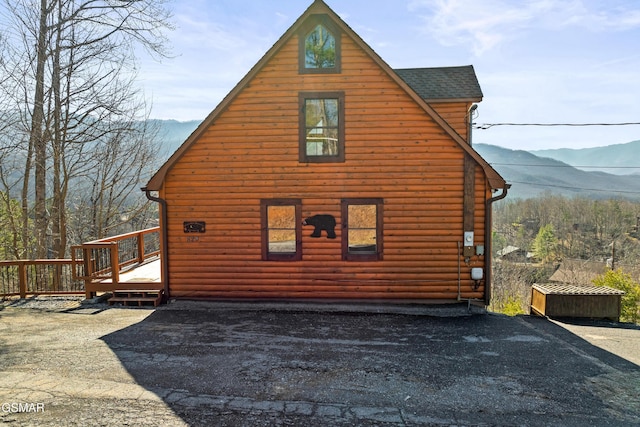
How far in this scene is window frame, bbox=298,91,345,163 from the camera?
10.6 meters

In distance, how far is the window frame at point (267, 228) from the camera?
35.3 ft

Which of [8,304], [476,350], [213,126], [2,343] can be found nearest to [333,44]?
[213,126]

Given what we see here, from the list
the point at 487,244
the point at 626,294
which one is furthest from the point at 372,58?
the point at 626,294

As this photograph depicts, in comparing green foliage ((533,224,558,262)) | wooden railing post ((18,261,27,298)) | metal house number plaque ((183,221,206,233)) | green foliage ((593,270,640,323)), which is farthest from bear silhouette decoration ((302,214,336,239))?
green foliage ((533,224,558,262))

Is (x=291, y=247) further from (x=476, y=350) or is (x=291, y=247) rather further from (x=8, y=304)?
(x=8, y=304)

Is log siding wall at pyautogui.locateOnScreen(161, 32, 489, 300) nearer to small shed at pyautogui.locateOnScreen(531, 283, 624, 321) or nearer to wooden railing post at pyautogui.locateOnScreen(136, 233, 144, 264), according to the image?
small shed at pyautogui.locateOnScreen(531, 283, 624, 321)

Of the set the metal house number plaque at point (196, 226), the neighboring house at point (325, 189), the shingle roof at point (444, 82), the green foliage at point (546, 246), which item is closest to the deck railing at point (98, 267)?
the neighboring house at point (325, 189)

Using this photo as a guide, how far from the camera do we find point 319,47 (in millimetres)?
10617

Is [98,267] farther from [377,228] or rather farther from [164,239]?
[377,228]

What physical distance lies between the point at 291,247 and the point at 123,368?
512 cm

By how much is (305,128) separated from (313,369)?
6196 millimetres

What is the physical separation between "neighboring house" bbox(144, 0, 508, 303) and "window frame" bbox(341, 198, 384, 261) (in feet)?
0.09

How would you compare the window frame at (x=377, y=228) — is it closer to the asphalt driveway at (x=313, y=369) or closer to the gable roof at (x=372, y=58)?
the asphalt driveway at (x=313, y=369)

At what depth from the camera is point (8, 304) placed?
36.5 ft
